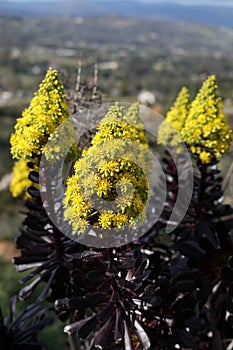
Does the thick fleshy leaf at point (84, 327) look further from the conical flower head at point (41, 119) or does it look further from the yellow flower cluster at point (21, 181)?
the yellow flower cluster at point (21, 181)

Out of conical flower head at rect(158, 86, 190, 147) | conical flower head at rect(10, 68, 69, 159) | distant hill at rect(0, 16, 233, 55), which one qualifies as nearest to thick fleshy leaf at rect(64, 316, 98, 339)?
conical flower head at rect(10, 68, 69, 159)

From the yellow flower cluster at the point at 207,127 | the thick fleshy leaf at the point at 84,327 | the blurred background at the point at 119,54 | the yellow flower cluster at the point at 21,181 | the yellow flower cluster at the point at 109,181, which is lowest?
the thick fleshy leaf at the point at 84,327

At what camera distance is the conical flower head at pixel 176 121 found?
261 cm

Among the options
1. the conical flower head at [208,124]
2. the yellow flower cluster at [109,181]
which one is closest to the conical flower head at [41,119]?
the yellow flower cluster at [109,181]

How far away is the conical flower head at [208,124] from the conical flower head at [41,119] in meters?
0.83

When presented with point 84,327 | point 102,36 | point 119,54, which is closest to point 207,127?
point 84,327

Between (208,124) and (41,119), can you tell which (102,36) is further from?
(41,119)

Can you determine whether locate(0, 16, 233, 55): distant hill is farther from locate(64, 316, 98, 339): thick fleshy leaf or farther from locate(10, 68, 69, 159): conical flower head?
locate(64, 316, 98, 339): thick fleshy leaf

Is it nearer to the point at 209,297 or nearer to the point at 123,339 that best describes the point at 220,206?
the point at 209,297

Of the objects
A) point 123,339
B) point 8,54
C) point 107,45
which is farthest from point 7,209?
point 107,45

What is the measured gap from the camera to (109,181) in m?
1.64

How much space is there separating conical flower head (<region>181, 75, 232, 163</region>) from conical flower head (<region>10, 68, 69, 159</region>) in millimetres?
826

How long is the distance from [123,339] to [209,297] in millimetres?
592

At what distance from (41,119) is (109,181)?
52 cm
